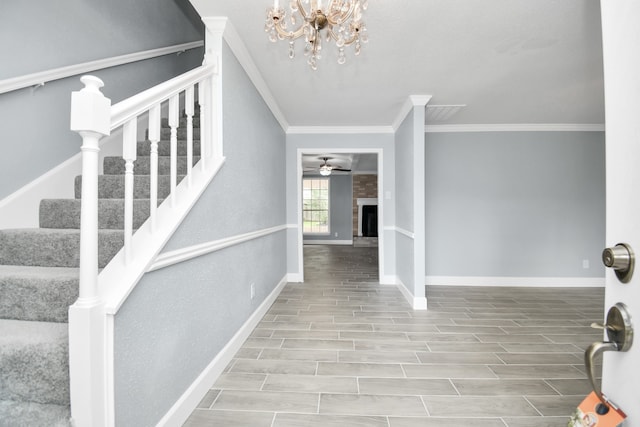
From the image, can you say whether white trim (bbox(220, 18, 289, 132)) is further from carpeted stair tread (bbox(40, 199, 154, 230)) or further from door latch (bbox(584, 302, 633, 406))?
door latch (bbox(584, 302, 633, 406))

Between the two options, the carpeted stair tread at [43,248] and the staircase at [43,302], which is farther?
the carpeted stair tread at [43,248]

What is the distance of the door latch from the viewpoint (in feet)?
1.78

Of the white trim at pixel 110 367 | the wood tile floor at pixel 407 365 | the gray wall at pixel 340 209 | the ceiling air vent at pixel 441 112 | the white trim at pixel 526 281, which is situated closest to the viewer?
the white trim at pixel 110 367

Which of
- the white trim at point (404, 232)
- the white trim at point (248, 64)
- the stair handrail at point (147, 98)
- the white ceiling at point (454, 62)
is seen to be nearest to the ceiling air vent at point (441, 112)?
the white ceiling at point (454, 62)

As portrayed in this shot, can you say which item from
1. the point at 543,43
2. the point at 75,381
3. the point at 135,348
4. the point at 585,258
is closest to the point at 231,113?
the point at 135,348

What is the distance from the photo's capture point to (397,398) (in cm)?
176

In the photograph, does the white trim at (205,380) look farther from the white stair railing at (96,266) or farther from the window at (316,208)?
the window at (316,208)

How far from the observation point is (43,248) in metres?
1.54

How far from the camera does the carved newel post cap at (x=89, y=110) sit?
901 millimetres

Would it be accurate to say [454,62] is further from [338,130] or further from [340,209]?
[340,209]

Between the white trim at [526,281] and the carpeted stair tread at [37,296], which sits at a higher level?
the carpeted stair tread at [37,296]

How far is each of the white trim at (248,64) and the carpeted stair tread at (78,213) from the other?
128 centimetres

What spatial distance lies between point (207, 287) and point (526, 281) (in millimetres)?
4419

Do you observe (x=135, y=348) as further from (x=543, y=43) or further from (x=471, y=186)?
(x=471, y=186)
